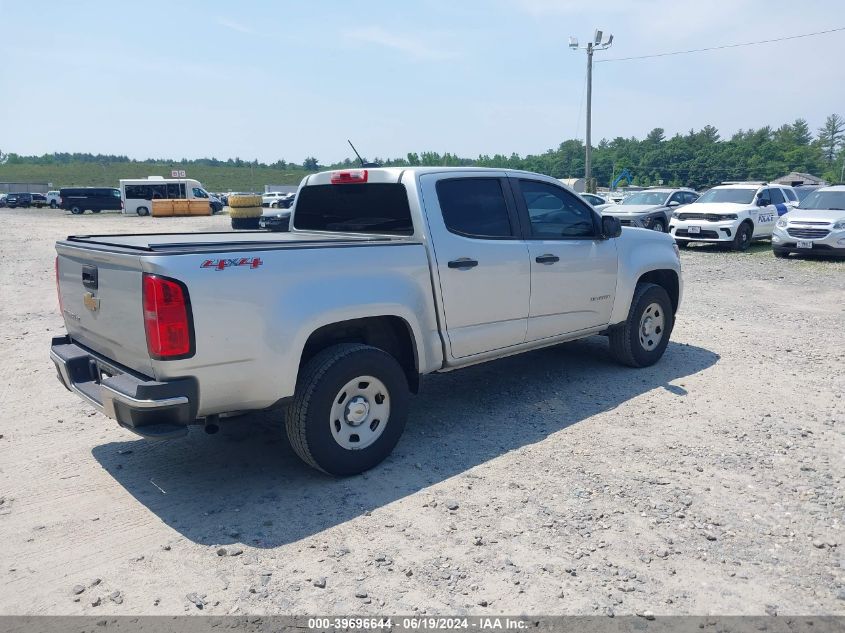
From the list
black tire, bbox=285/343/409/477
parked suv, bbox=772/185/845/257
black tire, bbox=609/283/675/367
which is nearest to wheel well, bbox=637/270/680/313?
black tire, bbox=609/283/675/367

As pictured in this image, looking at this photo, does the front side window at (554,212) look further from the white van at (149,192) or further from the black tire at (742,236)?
the white van at (149,192)

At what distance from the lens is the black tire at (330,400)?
388cm

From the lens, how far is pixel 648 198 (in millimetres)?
20297

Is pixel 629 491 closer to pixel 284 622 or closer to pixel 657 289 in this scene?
pixel 284 622

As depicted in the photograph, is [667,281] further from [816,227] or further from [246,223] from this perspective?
[246,223]

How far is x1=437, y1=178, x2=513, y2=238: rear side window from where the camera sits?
4.80 metres

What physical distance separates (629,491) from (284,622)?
221 centimetres

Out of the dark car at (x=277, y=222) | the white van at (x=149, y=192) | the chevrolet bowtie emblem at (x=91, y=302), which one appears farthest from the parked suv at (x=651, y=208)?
the white van at (x=149, y=192)

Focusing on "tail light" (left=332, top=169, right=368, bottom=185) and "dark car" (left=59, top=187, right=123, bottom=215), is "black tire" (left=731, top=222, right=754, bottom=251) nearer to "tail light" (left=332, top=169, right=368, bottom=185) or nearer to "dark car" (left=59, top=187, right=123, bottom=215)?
"tail light" (left=332, top=169, right=368, bottom=185)

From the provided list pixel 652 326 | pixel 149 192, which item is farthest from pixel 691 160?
pixel 652 326

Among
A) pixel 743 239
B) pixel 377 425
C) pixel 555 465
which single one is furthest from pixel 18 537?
pixel 743 239

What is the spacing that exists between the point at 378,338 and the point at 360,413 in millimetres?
595

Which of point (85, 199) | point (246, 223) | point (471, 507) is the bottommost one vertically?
point (471, 507)

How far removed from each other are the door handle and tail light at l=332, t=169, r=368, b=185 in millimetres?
1036
